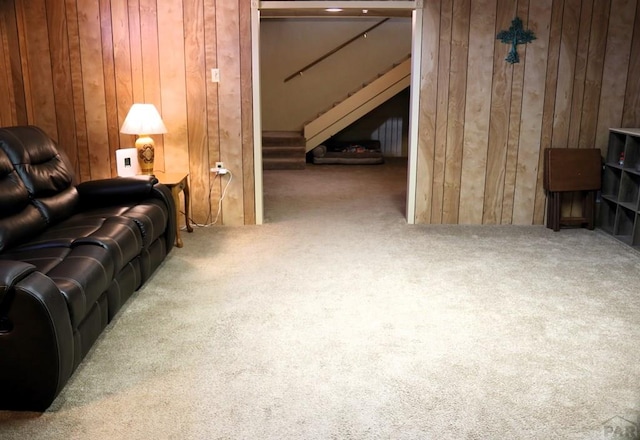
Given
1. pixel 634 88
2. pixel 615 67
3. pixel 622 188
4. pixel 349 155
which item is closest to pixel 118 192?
pixel 622 188

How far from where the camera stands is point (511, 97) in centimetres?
A: 520

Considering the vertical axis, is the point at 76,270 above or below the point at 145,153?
below

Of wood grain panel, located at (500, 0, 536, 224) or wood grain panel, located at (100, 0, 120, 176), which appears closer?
wood grain panel, located at (100, 0, 120, 176)

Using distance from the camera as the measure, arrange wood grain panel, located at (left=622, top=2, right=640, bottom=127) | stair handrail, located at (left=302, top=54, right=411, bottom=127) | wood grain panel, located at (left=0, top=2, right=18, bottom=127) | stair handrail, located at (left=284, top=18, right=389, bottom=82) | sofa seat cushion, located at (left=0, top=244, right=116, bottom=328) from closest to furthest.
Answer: sofa seat cushion, located at (left=0, top=244, right=116, bottom=328), wood grain panel, located at (left=0, top=2, right=18, bottom=127), wood grain panel, located at (left=622, top=2, right=640, bottom=127), stair handrail, located at (left=302, top=54, right=411, bottom=127), stair handrail, located at (left=284, top=18, right=389, bottom=82)

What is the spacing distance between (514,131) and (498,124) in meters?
0.16

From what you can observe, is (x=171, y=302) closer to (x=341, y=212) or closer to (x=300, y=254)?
(x=300, y=254)

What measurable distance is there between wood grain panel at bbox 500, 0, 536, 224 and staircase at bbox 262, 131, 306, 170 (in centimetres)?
382

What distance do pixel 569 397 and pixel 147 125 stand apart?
139 inches

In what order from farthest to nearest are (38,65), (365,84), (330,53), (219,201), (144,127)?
(330,53) → (365,84) → (219,201) → (38,65) → (144,127)

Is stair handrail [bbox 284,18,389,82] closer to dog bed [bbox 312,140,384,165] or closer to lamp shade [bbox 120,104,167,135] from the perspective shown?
dog bed [bbox 312,140,384,165]

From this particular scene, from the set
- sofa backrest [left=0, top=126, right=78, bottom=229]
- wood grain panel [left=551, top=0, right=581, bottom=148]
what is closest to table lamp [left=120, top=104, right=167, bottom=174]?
sofa backrest [left=0, top=126, right=78, bottom=229]

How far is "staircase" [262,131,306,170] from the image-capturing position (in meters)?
8.62

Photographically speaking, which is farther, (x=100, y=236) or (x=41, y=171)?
(x=41, y=171)

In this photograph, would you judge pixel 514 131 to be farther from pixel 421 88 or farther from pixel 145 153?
pixel 145 153
